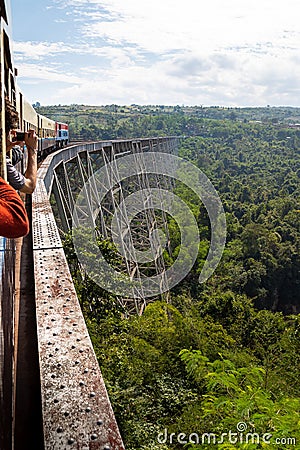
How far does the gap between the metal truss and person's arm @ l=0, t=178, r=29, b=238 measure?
26.0 feet

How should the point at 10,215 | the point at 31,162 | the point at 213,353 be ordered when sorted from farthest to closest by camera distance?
the point at 213,353
the point at 31,162
the point at 10,215

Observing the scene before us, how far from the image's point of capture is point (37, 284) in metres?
2.21

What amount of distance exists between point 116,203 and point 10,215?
18240 millimetres

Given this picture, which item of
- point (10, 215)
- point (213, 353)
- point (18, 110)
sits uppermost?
point (18, 110)

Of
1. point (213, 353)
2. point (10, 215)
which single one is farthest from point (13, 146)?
point (213, 353)

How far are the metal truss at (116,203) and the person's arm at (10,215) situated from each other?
792 centimetres

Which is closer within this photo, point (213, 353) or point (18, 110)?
point (18, 110)

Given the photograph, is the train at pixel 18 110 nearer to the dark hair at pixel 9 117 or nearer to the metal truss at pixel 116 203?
the dark hair at pixel 9 117

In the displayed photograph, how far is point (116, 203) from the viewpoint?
63.9ft

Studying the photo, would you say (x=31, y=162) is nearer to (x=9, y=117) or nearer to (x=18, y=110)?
(x=9, y=117)

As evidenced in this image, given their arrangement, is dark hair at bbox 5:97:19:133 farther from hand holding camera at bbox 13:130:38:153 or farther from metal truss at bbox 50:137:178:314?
metal truss at bbox 50:137:178:314

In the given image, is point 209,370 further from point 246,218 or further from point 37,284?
point 246,218

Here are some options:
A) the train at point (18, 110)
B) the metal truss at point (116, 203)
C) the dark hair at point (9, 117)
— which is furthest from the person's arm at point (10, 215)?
the metal truss at point (116, 203)

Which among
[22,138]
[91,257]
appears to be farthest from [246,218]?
[22,138]
